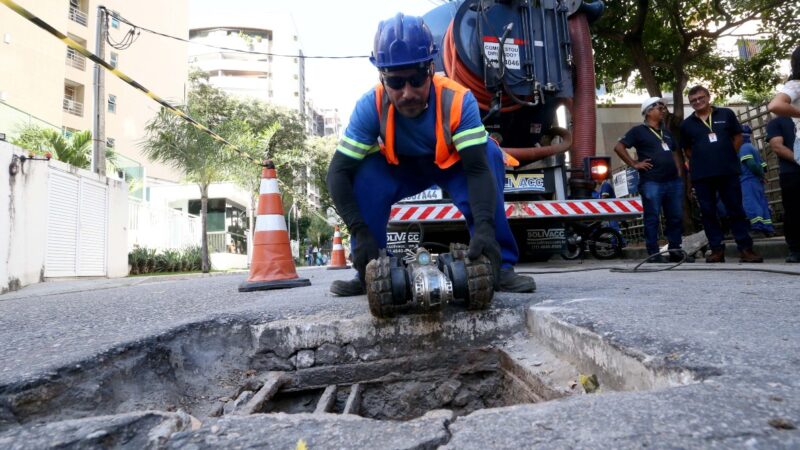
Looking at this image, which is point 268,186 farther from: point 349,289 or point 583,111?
point 583,111

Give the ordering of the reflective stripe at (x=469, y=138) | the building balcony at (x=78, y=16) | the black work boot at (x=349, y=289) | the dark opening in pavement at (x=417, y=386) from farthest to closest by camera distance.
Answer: the building balcony at (x=78, y=16)
the black work boot at (x=349, y=289)
the reflective stripe at (x=469, y=138)
the dark opening in pavement at (x=417, y=386)

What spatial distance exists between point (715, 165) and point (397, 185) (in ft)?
11.8

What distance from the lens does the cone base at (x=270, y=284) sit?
13.3ft

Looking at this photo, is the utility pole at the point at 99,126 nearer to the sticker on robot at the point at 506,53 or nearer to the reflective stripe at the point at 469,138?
the sticker on robot at the point at 506,53

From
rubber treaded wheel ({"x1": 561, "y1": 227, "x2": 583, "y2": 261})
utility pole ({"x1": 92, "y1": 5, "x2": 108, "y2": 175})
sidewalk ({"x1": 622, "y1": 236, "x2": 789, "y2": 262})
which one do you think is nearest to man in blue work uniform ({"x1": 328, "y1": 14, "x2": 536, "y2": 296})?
rubber treaded wheel ({"x1": 561, "y1": 227, "x2": 583, "y2": 261})

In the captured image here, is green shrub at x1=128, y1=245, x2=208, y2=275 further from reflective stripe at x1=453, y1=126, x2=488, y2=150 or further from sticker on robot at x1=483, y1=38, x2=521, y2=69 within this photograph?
reflective stripe at x1=453, y1=126, x2=488, y2=150

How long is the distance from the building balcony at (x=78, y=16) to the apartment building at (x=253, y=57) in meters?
38.8

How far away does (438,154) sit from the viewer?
2.43 meters

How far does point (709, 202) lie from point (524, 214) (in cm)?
177

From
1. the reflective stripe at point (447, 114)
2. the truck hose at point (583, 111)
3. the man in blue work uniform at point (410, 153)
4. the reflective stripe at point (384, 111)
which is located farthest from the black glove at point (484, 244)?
the truck hose at point (583, 111)

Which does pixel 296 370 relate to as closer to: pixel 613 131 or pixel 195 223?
pixel 613 131

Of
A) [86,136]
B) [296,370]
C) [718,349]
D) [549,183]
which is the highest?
[86,136]

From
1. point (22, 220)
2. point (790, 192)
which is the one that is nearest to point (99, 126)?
point (22, 220)

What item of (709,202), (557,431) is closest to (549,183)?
(709,202)
